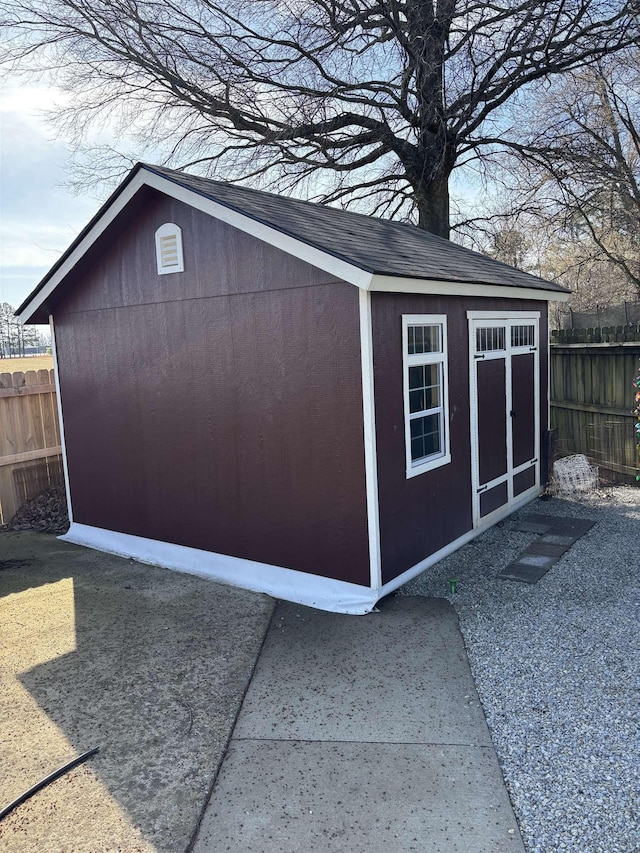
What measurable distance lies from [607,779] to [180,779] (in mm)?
2105

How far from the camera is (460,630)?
16.0 ft

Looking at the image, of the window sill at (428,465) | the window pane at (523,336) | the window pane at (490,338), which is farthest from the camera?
the window pane at (523,336)

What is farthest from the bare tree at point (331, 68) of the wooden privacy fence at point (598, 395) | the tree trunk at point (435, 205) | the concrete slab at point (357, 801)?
the concrete slab at point (357, 801)

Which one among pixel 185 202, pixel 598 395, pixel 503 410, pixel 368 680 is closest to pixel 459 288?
pixel 503 410

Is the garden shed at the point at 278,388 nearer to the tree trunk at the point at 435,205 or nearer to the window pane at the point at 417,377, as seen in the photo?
the window pane at the point at 417,377

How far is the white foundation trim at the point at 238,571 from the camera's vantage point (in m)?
5.39

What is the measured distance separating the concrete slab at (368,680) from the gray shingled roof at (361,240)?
2701mm

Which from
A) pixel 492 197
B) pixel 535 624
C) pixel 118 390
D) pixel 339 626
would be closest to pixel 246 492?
pixel 339 626

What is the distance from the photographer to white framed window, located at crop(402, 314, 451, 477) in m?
5.69

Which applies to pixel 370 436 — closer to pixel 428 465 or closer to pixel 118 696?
pixel 428 465

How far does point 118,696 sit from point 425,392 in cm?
357

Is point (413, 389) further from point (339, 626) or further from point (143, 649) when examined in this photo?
point (143, 649)

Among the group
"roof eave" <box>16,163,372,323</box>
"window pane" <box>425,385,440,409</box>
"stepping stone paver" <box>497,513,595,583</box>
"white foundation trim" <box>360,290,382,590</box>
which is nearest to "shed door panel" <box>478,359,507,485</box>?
"stepping stone paver" <box>497,513,595,583</box>

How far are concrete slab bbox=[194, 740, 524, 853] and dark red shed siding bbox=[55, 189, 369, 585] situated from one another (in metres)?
1.97
